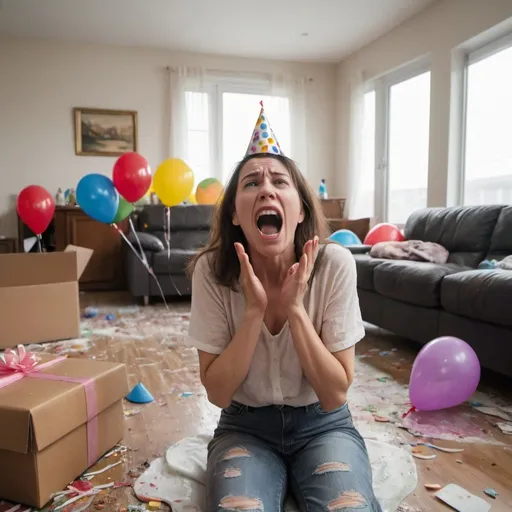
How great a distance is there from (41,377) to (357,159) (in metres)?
4.93

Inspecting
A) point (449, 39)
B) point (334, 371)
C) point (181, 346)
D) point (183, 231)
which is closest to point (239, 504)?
point (334, 371)

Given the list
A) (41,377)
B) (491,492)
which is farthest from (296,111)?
(491,492)

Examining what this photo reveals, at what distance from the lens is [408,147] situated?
524cm

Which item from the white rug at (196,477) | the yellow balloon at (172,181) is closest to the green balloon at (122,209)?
the yellow balloon at (172,181)

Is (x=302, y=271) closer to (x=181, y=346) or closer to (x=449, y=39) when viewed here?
(x=181, y=346)

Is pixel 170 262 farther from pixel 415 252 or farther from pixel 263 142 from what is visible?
pixel 263 142

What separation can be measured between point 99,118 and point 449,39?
374cm

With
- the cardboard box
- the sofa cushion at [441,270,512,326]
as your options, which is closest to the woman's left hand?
the sofa cushion at [441,270,512,326]

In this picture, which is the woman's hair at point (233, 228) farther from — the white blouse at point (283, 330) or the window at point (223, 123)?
the window at point (223, 123)

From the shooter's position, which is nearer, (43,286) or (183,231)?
(43,286)

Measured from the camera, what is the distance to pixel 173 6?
453cm

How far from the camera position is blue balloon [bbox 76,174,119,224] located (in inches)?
125

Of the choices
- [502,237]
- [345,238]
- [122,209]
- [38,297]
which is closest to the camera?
Answer: [38,297]

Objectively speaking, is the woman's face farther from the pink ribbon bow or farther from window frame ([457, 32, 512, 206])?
window frame ([457, 32, 512, 206])
